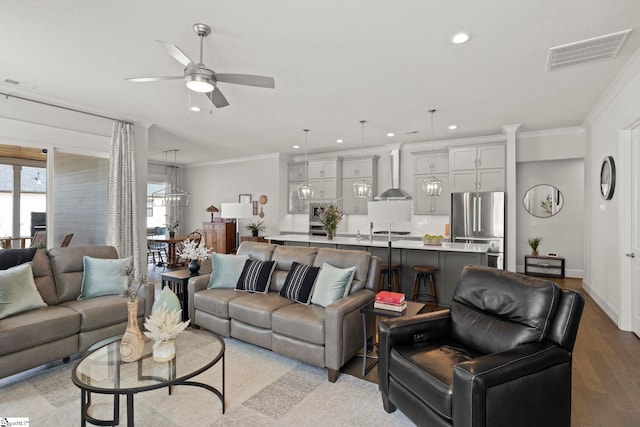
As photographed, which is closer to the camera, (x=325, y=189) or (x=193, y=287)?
Result: (x=193, y=287)

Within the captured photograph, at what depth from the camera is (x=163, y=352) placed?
2.11m

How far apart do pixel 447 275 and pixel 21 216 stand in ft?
19.1

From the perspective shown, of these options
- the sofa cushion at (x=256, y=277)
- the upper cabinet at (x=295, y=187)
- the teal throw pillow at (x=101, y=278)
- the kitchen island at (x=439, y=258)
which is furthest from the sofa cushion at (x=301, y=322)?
the upper cabinet at (x=295, y=187)

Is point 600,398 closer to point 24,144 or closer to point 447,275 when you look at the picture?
point 447,275

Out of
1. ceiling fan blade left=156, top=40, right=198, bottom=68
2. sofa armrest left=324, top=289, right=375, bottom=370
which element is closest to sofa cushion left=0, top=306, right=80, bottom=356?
sofa armrest left=324, top=289, right=375, bottom=370

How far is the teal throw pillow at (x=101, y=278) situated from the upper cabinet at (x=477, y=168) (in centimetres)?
561

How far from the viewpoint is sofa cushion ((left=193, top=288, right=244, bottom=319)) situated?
3.30m

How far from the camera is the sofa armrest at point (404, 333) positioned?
85.3 inches

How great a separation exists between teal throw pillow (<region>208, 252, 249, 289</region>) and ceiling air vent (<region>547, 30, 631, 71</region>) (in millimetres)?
3724

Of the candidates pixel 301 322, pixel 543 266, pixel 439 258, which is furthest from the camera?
pixel 543 266

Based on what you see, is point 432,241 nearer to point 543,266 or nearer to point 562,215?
point 543,266

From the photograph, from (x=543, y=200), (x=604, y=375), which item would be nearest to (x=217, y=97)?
(x=604, y=375)

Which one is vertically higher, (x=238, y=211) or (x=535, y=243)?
(x=238, y=211)

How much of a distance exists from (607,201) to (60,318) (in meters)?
6.15
